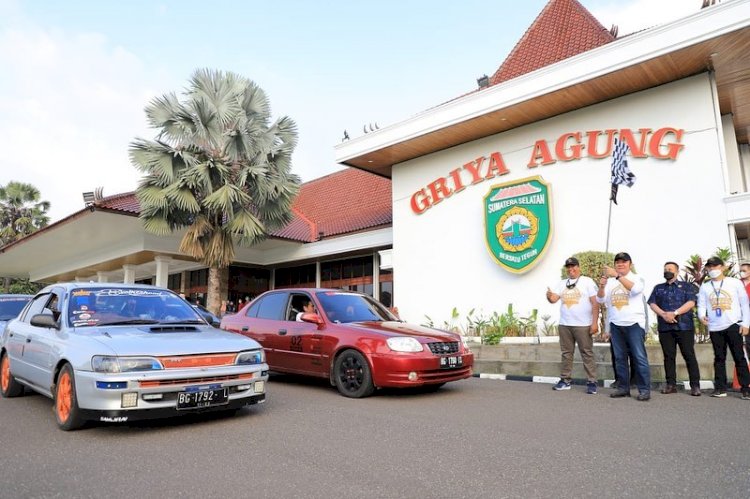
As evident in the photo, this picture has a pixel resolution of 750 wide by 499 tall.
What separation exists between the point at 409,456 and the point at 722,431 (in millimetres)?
3032

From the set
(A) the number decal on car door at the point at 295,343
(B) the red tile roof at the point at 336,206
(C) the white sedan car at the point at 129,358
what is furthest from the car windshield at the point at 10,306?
(B) the red tile roof at the point at 336,206

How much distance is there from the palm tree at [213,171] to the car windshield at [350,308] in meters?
8.70

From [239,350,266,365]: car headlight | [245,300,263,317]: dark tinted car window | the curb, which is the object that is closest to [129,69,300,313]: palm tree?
[245,300,263,317]: dark tinted car window

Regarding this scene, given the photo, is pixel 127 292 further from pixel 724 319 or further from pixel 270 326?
pixel 724 319

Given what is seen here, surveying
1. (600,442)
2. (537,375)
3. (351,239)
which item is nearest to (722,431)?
(600,442)

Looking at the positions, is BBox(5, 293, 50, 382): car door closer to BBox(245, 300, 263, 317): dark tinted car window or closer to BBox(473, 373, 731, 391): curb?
BBox(245, 300, 263, 317): dark tinted car window

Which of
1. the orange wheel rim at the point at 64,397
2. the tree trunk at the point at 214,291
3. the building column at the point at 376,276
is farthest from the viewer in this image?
the building column at the point at 376,276

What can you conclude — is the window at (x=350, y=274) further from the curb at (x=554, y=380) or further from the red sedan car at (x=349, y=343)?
the red sedan car at (x=349, y=343)

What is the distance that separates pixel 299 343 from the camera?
751 cm

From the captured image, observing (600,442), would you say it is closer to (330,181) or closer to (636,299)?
(636,299)

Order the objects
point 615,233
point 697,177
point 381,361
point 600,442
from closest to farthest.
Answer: point 600,442 → point 381,361 → point 697,177 → point 615,233

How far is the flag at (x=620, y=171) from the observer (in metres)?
10.1

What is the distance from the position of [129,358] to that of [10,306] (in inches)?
290

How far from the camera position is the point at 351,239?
18.7 meters
